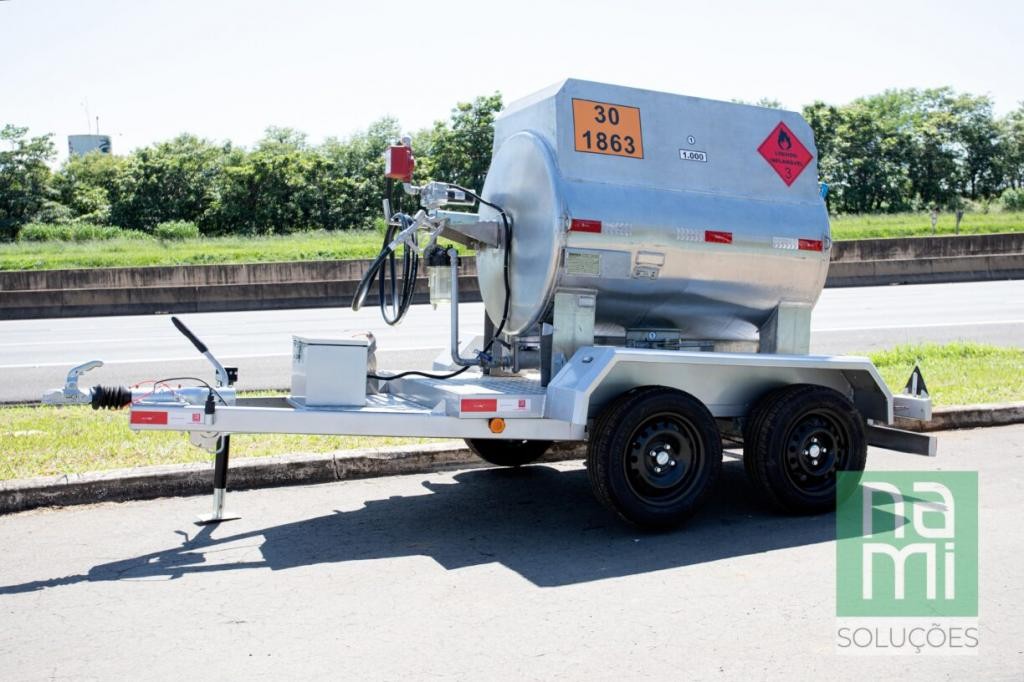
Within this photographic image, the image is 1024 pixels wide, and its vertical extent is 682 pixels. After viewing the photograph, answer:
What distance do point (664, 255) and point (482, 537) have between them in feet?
7.10

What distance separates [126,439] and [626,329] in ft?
13.2

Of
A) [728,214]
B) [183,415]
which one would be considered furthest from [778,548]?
[183,415]

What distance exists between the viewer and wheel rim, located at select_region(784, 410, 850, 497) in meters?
6.26

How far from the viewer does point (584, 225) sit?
20.1ft

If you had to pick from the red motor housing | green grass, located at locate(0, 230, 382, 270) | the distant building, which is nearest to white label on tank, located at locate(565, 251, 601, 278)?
the red motor housing

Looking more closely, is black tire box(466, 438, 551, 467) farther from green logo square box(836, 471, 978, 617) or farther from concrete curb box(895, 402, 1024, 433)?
concrete curb box(895, 402, 1024, 433)

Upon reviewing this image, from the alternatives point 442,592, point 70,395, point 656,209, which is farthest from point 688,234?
point 70,395

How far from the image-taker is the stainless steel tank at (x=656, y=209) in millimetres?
6250

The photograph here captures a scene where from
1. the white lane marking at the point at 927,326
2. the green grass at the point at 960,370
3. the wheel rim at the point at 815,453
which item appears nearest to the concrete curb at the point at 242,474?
the wheel rim at the point at 815,453

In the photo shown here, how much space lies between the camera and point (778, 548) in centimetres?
559

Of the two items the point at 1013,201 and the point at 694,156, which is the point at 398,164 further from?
the point at 1013,201

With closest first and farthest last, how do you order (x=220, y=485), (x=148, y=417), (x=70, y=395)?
(x=148, y=417), (x=70, y=395), (x=220, y=485)

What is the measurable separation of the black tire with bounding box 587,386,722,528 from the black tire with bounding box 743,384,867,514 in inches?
14.9

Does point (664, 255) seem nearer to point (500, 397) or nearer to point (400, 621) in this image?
point (500, 397)
